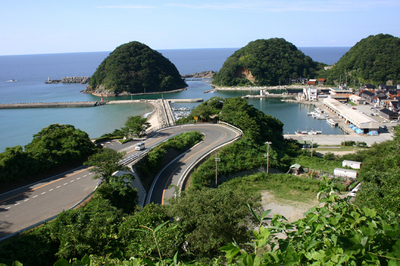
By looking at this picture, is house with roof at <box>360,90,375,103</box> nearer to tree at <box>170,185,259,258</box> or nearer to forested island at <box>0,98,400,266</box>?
forested island at <box>0,98,400,266</box>

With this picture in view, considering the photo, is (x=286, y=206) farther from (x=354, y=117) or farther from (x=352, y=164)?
(x=354, y=117)

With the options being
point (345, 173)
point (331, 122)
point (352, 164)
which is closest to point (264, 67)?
point (331, 122)

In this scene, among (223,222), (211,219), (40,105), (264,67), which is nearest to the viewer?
(211,219)

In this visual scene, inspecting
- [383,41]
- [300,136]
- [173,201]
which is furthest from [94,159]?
[383,41]

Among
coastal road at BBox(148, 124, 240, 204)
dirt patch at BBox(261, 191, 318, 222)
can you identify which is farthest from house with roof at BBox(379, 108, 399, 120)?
dirt patch at BBox(261, 191, 318, 222)

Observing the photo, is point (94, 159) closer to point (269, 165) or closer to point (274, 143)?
point (269, 165)

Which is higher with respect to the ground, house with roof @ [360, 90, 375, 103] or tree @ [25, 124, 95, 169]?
house with roof @ [360, 90, 375, 103]
